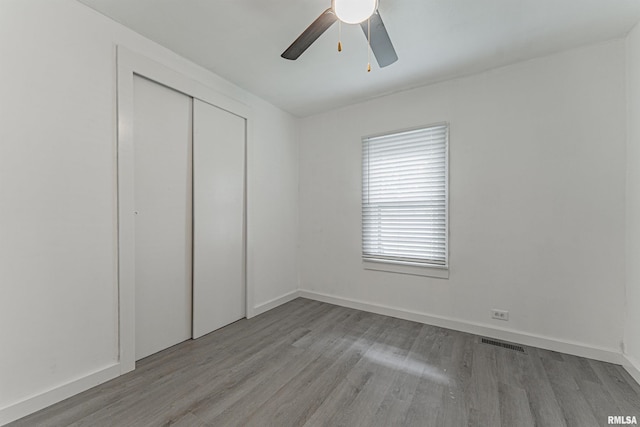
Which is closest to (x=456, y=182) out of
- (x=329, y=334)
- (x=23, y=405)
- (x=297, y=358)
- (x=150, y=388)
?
(x=329, y=334)

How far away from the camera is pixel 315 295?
3.81 metres

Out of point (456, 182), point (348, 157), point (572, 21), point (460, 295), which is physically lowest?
point (460, 295)

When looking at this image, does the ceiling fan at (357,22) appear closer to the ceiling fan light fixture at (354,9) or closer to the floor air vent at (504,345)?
the ceiling fan light fixture at (354,9)

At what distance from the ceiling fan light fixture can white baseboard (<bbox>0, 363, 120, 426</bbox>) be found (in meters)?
2.91

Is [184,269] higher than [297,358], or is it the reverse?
[184,269]

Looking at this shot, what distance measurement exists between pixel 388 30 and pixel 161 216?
254 cm

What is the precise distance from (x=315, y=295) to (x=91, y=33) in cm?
356

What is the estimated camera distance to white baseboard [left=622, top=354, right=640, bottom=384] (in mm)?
1921

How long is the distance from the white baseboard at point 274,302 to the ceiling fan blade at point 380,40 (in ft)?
9.71

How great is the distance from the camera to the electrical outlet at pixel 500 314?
2568 millimetres

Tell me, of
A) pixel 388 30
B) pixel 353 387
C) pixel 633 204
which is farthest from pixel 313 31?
pixel 633 204

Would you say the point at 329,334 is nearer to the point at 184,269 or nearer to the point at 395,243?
the point at 395,243

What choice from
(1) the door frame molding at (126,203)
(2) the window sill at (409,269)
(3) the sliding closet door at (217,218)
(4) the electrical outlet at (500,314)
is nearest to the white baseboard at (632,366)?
(4) the electrical outlet at (500,314)

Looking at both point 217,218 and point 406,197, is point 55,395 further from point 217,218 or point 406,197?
point 406,197
